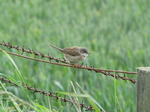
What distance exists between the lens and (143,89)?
2.90 meters

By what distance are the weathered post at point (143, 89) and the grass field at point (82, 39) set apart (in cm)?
171

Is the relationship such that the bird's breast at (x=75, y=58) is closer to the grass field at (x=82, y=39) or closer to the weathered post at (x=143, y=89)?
the grass field at (x=82, y=39)

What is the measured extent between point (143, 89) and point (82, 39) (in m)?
7.04

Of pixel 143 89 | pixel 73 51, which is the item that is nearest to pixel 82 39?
pixel 73 51

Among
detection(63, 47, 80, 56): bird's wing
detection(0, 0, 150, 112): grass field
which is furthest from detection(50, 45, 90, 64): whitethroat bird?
detection(0, 0, 150, 112): grass field

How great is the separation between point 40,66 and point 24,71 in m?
0.52

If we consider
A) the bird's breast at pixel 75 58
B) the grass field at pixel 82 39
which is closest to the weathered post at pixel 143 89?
the grass field at pixel 82 39

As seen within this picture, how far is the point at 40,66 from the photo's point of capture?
25.7ft

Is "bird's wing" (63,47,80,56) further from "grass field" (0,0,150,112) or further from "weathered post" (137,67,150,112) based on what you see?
"weathered post" (137,67,150,112)

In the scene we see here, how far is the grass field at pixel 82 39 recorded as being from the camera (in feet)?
21.4

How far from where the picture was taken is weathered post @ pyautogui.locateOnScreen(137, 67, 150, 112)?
288 cm

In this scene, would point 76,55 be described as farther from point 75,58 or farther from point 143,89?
point 143,89

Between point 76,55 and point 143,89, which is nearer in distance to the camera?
point 143,89

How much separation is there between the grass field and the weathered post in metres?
1.71
